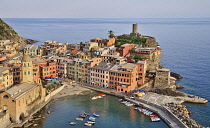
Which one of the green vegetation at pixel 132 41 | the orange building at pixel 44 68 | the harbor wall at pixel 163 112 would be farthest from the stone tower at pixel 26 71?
the green vegetation at pixel 132 41

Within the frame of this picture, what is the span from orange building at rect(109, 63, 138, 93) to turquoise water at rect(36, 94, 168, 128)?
4628mm

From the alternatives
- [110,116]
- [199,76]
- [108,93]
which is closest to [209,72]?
[199,76]

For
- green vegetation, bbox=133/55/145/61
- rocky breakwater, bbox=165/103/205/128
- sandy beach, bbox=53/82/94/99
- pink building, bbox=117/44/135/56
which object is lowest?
rocky breakwater, bbox=165/103/205/128

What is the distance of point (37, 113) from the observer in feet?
183

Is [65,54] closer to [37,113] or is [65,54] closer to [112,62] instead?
[112,62]

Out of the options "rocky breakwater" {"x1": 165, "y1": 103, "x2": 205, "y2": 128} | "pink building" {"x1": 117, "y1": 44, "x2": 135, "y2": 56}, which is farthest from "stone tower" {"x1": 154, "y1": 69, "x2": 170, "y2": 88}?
"pink building" {"x1": 117, "y1": 44, "x2": 135, "y2": 56}

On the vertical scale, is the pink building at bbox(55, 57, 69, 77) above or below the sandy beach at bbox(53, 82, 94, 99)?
above

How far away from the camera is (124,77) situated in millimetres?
68938

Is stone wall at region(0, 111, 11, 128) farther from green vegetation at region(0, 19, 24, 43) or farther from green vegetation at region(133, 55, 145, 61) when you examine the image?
green vegetation at region(0, 19, 24, 43)

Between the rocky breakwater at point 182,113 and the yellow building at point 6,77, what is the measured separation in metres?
40.2

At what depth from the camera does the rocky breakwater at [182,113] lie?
48.1 metres

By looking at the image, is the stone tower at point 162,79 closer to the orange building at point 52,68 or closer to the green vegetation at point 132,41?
the orange building at point 52,68

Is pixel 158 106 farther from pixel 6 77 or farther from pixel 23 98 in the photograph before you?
pixel 6 77

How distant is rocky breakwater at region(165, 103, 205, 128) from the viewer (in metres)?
48.1
